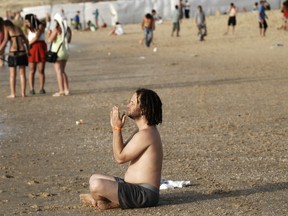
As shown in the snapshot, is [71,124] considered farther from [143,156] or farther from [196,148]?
[143,156]

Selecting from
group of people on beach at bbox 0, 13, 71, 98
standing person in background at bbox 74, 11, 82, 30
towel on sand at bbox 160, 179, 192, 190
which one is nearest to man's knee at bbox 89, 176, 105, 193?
towel on sand at bbox 160, 179, 192, 190

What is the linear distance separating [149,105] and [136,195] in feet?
2.36

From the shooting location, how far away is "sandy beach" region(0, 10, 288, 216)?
7.39m

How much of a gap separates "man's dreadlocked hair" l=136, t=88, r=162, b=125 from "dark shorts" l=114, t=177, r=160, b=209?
0.52m

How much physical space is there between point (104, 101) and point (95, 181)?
8.58m

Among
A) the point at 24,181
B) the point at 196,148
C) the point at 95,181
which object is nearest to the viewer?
the point at 95,181

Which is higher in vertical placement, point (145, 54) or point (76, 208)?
point (76, 208)

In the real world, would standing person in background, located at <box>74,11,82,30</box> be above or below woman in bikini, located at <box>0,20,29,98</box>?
below

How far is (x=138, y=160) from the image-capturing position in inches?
277

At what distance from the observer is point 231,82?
18.6 metres

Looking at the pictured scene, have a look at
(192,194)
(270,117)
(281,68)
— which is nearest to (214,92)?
(270,117)

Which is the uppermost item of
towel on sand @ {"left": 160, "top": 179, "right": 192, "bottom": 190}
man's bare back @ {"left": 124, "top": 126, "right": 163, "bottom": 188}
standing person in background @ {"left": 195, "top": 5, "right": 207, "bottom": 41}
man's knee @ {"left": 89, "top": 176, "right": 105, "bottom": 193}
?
man's bare back @ {"left": 124, "top": 126, "right": 163, "bottom": 188}

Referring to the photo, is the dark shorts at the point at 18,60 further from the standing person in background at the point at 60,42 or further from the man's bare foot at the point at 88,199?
the man's bare foot at the point at 88,199

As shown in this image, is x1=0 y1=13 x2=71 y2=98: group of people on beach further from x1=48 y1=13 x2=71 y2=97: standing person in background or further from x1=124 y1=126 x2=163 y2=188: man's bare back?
x1=124 y1=126 x2=163 y2=188: man's bare back
